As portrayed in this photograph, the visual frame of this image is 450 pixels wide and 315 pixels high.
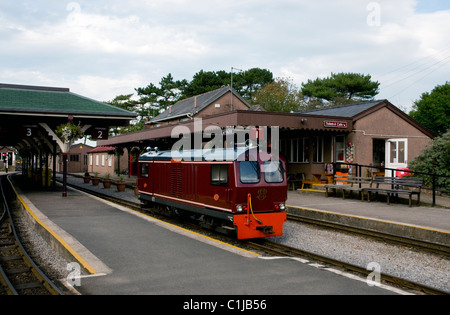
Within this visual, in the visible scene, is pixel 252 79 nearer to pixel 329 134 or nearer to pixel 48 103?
pixel 329 134

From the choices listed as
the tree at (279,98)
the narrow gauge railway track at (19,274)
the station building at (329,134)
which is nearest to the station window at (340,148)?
the station building at (329,134)

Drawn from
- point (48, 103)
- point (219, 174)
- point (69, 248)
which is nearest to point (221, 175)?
point (219, 174)

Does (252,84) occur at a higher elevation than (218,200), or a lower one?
higher

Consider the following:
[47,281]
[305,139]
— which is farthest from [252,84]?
[47,281]

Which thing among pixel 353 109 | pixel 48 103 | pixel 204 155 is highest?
pixel 353 109

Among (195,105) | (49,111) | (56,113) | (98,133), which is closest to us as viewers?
(49,111)

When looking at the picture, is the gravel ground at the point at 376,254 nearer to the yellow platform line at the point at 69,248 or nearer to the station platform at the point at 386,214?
the station platform at the point at 386,214

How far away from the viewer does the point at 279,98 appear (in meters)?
47.5

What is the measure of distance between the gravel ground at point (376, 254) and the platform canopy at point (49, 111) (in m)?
11.5

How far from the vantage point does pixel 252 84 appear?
6544 cm

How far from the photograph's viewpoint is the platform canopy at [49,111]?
17.2 metres

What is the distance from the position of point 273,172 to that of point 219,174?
1.34 m
